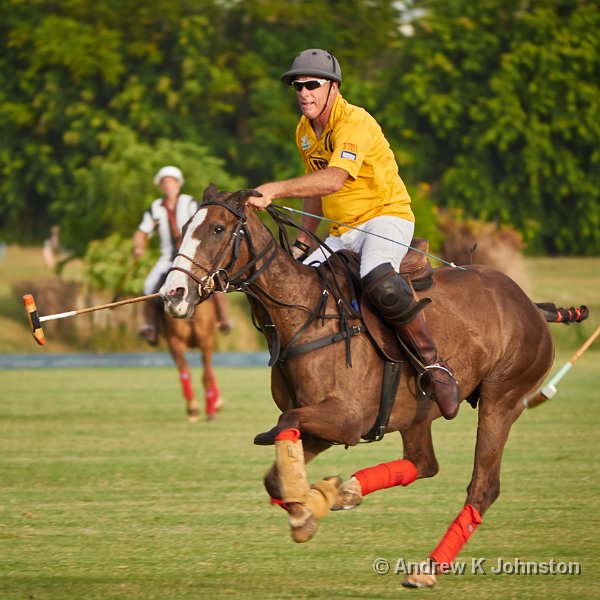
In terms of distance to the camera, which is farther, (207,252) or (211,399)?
(211,399)

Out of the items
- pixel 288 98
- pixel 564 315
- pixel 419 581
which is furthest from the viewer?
pixel 288 98

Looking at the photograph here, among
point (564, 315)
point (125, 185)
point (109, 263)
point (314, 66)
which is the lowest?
point (109, 263)

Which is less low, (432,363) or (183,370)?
(432,363)

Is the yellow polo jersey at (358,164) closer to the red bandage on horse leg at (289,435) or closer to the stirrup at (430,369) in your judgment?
the stirrup at (430,369)

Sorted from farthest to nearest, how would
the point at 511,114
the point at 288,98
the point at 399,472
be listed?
the point at 288,98
the point at 511,114
the point at 399,472

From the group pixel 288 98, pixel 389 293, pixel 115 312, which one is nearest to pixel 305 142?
pixel 389 293

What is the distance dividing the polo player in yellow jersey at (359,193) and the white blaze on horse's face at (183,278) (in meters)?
0.30

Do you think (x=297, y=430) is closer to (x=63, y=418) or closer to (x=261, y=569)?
(x=261, y=569)

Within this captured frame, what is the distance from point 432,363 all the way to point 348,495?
2.55 ft

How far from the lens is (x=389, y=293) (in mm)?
6605

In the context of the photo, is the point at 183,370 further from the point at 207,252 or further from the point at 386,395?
the point at 207,252

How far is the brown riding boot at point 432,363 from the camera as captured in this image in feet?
22.2

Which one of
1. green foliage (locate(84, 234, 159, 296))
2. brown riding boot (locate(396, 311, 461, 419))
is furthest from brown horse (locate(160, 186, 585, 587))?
green foliage (locate(84, 234, 159, 296))

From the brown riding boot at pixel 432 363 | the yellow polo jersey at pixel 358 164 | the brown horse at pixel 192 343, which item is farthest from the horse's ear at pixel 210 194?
the brown horse at pixel 192 343
